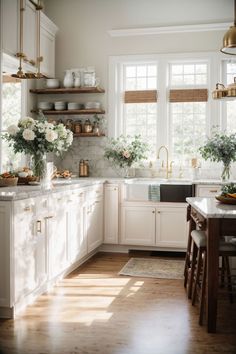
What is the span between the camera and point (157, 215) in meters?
5.84

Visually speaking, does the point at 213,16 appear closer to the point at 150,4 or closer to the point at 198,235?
the point at 150,4

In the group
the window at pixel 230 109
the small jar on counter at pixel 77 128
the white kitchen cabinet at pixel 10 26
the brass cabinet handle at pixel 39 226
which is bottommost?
the brass cabinet handle at pixel 39 226

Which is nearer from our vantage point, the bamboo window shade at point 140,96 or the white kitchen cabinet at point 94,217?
the white kitchen cabinet at point 94,217

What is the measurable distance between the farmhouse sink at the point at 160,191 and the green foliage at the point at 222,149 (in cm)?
49

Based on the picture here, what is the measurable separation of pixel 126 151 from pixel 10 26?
2.24 meters

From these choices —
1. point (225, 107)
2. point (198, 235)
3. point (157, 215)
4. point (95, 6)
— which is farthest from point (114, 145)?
point (198, 235)

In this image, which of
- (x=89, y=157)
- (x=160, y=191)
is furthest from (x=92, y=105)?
(x=160, y=191)

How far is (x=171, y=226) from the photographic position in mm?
5809

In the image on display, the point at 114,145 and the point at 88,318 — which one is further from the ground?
the point at 114,145

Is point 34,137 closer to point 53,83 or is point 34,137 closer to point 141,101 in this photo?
point 53,83

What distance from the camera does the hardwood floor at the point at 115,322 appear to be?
9.65 feet

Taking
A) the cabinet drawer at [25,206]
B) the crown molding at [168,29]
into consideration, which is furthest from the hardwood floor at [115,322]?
the crown molding at [168,29]

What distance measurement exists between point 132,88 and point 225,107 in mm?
1395

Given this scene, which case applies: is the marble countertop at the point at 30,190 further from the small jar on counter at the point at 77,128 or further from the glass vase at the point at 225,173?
the glass vase at the point at 225,173
